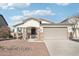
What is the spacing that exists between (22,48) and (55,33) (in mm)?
3214

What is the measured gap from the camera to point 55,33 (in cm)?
1638

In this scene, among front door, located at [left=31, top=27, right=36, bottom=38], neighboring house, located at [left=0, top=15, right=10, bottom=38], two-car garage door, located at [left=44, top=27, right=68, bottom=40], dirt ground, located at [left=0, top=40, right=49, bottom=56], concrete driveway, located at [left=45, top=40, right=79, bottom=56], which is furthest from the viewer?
two-car garage door, located at [left=44, top=27, right=68, bottom=40]

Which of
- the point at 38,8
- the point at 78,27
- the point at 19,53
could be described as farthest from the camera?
the point at 78,27

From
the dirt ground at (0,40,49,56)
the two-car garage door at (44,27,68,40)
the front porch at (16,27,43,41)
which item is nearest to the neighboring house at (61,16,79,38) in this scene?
the two-car garage door at (44,27,68,40)

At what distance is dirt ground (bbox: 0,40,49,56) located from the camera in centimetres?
1338

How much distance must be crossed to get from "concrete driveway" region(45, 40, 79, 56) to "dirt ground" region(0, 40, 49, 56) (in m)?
0.42

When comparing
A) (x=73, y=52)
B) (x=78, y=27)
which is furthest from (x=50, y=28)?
(x=73, y=52)

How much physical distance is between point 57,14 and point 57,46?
213cm

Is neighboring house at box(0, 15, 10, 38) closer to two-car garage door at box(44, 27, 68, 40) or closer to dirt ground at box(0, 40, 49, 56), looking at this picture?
dirt ground at box(0, 40, 49, 56)

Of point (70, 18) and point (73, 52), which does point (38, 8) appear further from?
point (73, 52)

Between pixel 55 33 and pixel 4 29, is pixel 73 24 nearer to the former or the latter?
pixel 55 33

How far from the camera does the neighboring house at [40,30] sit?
15.6 m

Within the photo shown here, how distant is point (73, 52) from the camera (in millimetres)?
13734

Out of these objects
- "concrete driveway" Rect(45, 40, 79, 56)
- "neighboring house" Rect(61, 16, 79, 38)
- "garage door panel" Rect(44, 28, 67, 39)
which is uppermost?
"neighboring house" Rect(61, 16, 79, 38)
